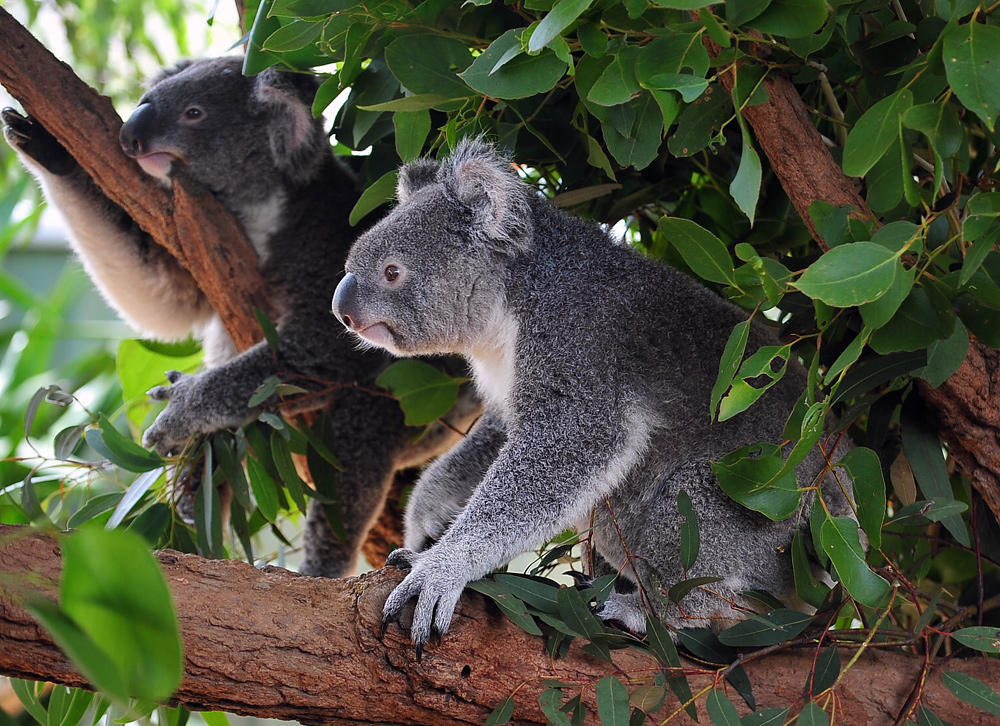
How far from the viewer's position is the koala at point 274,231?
3.10m

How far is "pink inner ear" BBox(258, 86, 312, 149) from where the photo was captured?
3.24m

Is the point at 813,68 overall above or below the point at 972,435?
above

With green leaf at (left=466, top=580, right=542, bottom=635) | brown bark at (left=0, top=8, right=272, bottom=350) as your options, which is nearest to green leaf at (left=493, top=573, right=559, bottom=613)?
green leaf at (left=466, top=580, right=542, bottom=635)

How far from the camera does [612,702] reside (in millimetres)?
1654

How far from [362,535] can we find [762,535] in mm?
1639

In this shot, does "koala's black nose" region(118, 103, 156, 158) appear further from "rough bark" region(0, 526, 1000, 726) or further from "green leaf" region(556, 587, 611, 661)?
"green leaf" region(556, 587, 611, 661)

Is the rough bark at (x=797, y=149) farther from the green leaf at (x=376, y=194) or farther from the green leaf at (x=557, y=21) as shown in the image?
the green leaf at (x=376, y=194)

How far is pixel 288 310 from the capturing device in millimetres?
3223

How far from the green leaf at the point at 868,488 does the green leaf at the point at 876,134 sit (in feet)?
1.97

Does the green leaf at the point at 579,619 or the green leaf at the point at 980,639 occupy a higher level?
the green leaf at the point at 579,619

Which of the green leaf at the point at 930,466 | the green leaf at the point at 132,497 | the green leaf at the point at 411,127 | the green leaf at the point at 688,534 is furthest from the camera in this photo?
the green leaf at the point at 132,497

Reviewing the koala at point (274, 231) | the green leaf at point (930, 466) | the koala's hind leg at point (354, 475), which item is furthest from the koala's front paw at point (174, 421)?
the green leaf at point (930, 466)

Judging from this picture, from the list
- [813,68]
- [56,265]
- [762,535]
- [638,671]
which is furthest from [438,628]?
[56,265]

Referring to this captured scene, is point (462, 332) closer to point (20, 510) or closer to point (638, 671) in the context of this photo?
point (638, 671)
